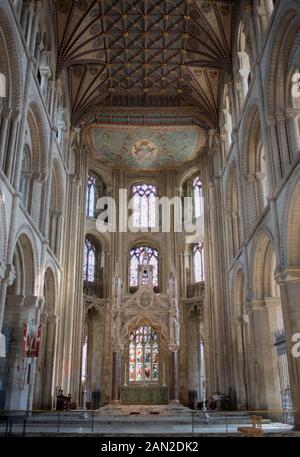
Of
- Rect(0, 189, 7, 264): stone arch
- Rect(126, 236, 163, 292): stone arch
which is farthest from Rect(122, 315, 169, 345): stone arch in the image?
Rect(0, 189, 7, 264): stone arch

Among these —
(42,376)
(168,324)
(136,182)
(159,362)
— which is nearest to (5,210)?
(42,376)

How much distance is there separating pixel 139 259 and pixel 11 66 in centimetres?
2051

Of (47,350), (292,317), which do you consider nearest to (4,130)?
(47,350)

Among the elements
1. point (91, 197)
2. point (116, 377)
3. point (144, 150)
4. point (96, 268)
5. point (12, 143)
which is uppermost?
point (144, 150)

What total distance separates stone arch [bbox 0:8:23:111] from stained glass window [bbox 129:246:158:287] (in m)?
19.1

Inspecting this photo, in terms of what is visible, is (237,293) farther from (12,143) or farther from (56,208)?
(12,143)

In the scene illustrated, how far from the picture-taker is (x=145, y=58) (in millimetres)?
28344

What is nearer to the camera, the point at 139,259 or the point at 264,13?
the point at 264,13

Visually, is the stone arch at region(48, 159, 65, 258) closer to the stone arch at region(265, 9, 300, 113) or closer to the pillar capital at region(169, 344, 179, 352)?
the pillar capital at region(169, 344, 179, 352)

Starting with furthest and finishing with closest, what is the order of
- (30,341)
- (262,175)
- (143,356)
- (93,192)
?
1. (93,192)
2. (143,356)
3. (262,175)
4. (30,341)

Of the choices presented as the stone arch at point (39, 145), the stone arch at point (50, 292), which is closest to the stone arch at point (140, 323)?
the stone arch at point (50, 292)

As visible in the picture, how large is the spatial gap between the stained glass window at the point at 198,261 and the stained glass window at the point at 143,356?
537 centimetres

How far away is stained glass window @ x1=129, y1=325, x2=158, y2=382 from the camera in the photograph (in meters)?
30.8
